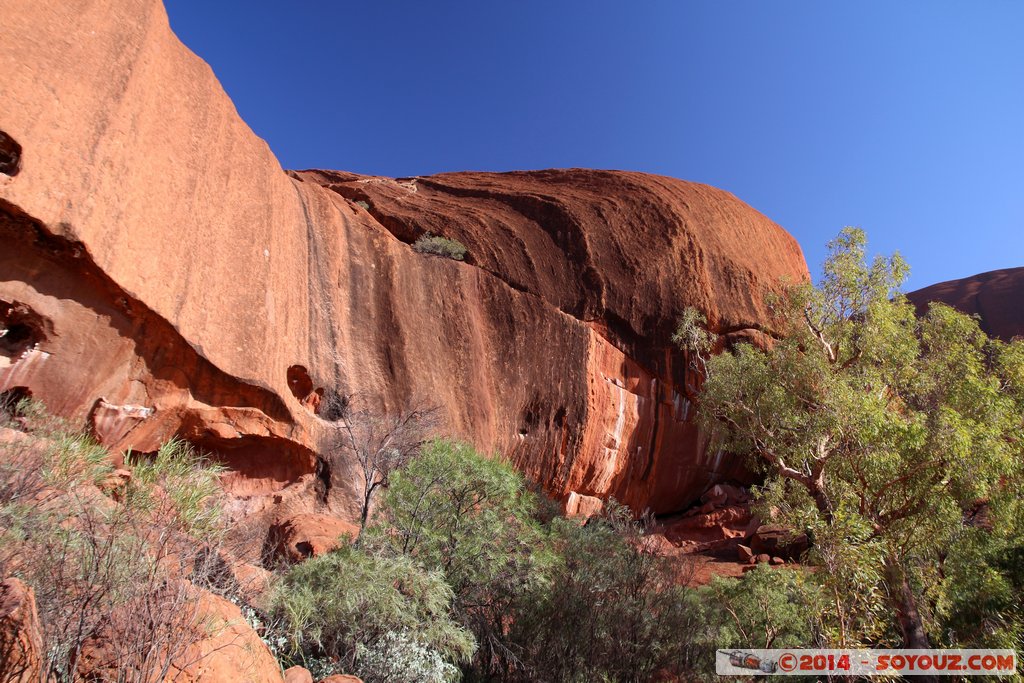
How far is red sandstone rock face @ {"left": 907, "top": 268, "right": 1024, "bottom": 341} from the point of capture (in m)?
37.4

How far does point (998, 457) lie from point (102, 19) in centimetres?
1673

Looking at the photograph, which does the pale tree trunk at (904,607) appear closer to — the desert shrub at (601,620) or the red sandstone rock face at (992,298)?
the desert shrub at (601,620)

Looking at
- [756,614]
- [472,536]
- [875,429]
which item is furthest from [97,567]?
[756,614]

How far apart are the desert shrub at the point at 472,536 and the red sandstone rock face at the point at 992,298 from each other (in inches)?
1546

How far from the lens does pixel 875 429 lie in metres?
8.59

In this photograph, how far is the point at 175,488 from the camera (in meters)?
7.92

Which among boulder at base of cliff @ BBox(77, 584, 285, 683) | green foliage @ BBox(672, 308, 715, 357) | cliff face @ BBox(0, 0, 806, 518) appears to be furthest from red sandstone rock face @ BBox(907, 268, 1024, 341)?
boulder at base of cliff @ BBox(77, 584, 285, 683)

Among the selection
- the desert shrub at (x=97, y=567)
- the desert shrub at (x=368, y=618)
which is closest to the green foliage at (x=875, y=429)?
the desert shrub at (x=368, y=618)

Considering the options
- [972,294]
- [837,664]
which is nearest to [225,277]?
[837,664]

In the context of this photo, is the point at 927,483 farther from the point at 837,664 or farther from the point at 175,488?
the point at 175,488

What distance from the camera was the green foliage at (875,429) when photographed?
7.51 meters

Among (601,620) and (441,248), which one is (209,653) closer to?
(601,620)

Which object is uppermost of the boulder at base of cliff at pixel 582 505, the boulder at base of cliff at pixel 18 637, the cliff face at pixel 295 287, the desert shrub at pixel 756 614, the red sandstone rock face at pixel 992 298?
the red sandstone rock face at pixel 992 298

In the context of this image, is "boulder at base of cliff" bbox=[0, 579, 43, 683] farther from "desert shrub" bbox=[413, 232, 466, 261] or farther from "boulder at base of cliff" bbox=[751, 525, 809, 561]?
"boulder at base of cliff" bbox=[751, 525, 809, 561]
